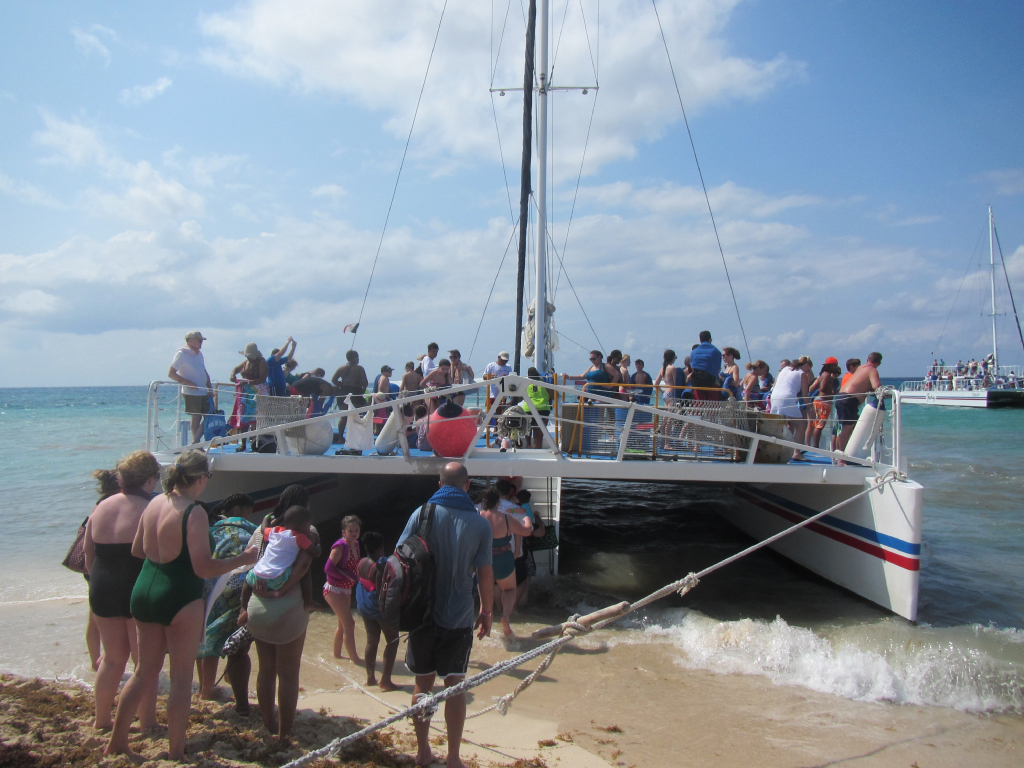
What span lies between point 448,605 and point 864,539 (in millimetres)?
6163

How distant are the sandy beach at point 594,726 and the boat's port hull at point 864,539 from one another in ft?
6.22

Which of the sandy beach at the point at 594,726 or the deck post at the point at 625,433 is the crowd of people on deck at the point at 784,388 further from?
the sandy beach at the point at 594,726

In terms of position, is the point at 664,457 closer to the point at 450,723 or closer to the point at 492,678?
the point at 492,678

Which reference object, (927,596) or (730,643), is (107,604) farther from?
(927,596)

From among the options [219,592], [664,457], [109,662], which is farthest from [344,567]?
[664,457]

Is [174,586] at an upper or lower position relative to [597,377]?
lower

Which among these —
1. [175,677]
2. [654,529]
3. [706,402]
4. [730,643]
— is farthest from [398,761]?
[654,529]

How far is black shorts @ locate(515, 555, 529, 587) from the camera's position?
729 centimetres

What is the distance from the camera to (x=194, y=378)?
8117mm

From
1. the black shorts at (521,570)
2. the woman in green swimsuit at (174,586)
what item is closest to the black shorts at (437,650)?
the woman in green swimsuit at (174,586)

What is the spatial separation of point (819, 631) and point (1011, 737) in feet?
7.25

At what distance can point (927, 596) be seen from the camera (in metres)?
8.72

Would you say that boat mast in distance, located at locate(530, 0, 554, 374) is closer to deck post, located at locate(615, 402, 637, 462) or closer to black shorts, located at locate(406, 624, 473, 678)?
deck post, located at locate(615, 402, 637, 462)

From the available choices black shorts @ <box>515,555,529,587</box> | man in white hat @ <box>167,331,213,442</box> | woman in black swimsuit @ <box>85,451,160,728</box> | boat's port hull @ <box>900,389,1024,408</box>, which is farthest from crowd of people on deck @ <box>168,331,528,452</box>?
boat's port hull @ <box>900,389,1024,408</box>
